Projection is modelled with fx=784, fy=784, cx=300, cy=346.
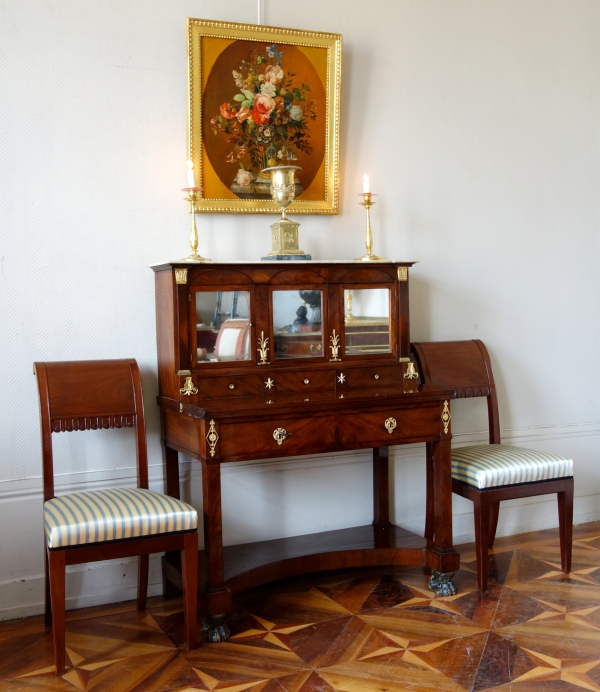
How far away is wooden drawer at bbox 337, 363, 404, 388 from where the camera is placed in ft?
11.3

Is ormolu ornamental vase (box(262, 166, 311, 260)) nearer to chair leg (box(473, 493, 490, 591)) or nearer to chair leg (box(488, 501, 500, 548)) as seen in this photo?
chair leg (box(473, 493, 490, 591))

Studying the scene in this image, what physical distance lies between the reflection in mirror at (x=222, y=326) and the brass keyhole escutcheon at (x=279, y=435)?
0.40 metres

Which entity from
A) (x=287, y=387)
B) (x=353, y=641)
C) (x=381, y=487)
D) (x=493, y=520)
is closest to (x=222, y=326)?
(x=287, y=387)

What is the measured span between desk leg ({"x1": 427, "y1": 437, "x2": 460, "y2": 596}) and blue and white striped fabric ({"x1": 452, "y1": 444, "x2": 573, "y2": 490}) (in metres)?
0.13

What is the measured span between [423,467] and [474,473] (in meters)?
0.66

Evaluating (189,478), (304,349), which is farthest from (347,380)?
(189,478)

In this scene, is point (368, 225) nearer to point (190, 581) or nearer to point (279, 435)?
point (279, 435)

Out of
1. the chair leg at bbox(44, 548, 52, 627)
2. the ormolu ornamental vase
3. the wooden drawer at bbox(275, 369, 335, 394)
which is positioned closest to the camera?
the chair leg at bbox(44, 548, 52, 627)

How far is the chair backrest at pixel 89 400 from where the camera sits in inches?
122

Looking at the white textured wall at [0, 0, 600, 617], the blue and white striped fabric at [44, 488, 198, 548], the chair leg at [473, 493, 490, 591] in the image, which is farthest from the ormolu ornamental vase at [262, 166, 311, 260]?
the chair leg at [473, 493, 490, 591]

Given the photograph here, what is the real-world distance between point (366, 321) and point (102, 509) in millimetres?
1418

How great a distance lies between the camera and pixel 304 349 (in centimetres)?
339

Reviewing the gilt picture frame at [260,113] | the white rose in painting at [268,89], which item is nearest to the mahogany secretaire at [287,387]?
the gilt picture frame at [260,113]

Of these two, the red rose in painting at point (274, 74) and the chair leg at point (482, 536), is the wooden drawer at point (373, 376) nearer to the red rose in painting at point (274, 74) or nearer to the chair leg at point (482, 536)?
the chair leg at point (482, 536)
